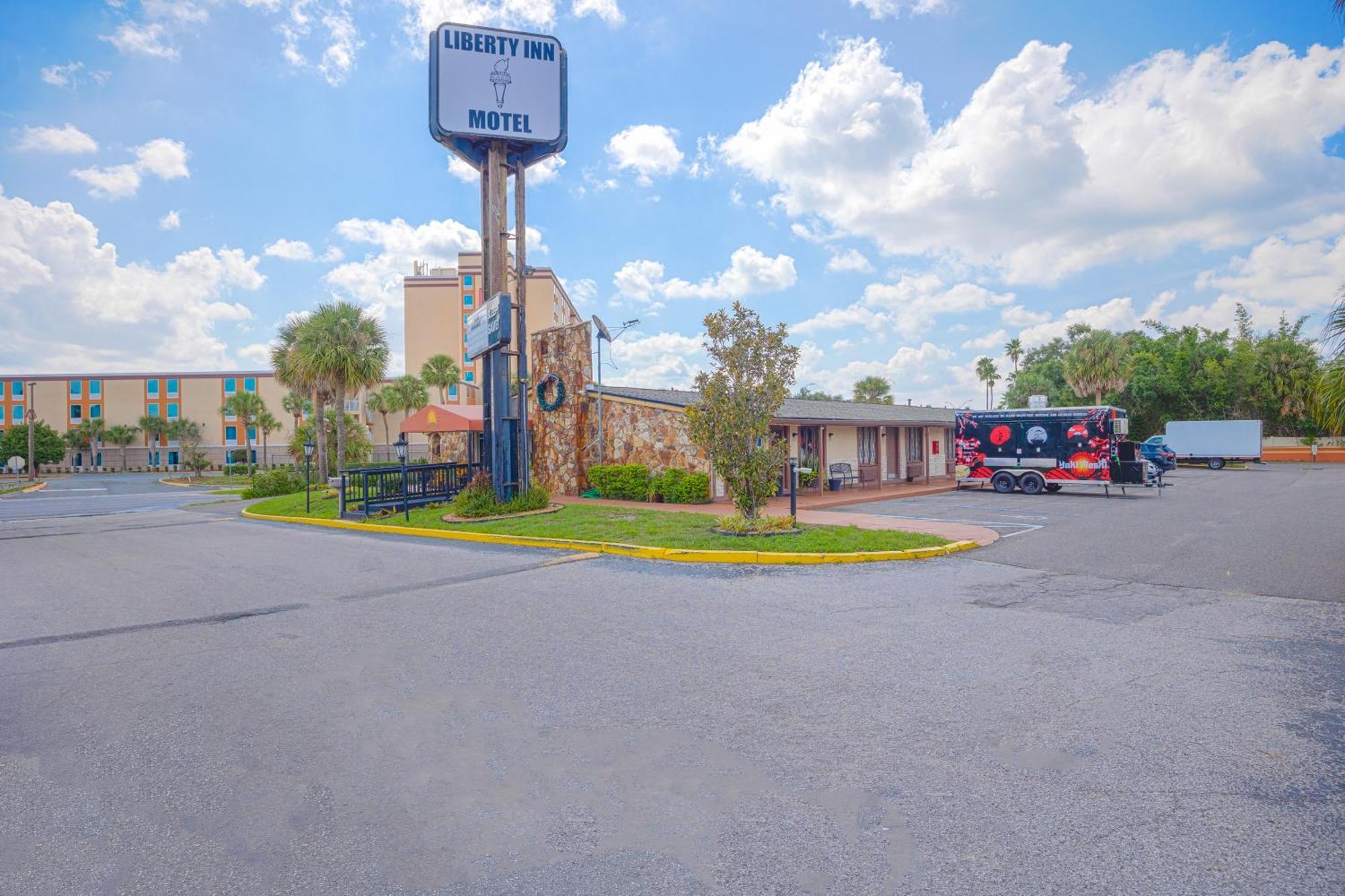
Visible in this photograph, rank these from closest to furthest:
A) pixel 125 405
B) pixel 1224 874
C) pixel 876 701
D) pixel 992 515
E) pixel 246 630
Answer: pixel 1224 874 → pixel 876 701 → pixel 246 630 → pixel 992 515 → pixel 125 405

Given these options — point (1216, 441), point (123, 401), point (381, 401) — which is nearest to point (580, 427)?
point (381, 401)

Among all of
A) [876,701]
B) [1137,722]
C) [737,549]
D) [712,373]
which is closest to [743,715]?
[876,701]

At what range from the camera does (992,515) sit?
56.1 feet

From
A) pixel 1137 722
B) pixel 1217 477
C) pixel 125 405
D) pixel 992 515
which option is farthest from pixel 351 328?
pixel 125 405

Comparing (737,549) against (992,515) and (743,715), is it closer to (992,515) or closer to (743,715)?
(743,715)

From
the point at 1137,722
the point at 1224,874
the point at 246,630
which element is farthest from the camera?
the point at 246,630

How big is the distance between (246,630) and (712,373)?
28.3ft

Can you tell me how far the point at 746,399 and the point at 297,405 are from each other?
3582 cm

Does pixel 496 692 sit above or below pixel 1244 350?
below

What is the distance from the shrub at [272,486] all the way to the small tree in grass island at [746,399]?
958 inches

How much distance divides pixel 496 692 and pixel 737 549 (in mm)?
6424

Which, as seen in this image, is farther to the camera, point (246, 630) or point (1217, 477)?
point (1217, 477)

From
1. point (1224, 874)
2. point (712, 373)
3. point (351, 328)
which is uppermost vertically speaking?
point (351, 328)

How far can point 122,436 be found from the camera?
78.7 metres
